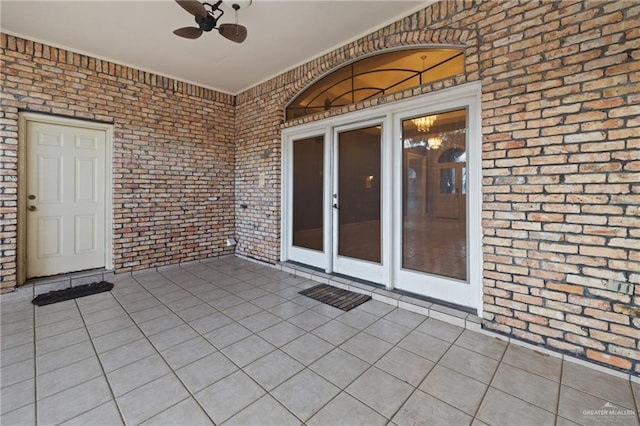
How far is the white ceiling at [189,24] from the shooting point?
9.59 feet

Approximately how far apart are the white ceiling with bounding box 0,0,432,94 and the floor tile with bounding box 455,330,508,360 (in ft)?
10.7

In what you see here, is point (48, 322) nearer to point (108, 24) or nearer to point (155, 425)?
point (155, 425)

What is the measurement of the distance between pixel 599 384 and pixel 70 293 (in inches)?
205

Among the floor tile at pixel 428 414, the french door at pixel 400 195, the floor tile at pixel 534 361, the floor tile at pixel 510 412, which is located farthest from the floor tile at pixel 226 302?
the floor tile at pixel 534 361

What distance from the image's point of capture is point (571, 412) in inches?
64.0

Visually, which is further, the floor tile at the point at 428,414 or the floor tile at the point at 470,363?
the floor tile at the point at 470,363

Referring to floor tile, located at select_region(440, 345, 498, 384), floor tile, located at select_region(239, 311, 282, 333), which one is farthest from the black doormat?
floor tile, located at select_region(440, 345, 498, 384)

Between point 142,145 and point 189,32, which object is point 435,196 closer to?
point 189,32

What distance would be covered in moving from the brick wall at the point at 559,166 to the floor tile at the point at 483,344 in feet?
0.47

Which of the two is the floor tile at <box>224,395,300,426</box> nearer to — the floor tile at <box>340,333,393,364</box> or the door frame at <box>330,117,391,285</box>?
the floor tile at <box>340,333,393,364</box>

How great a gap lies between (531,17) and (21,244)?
5.95 meters

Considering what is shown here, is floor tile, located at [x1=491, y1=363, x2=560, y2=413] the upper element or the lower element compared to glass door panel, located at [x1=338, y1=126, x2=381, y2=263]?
lower

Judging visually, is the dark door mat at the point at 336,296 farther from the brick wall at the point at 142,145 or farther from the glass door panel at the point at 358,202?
the brick wall at the point at 142,145

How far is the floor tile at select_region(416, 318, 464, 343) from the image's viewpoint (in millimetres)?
2473
